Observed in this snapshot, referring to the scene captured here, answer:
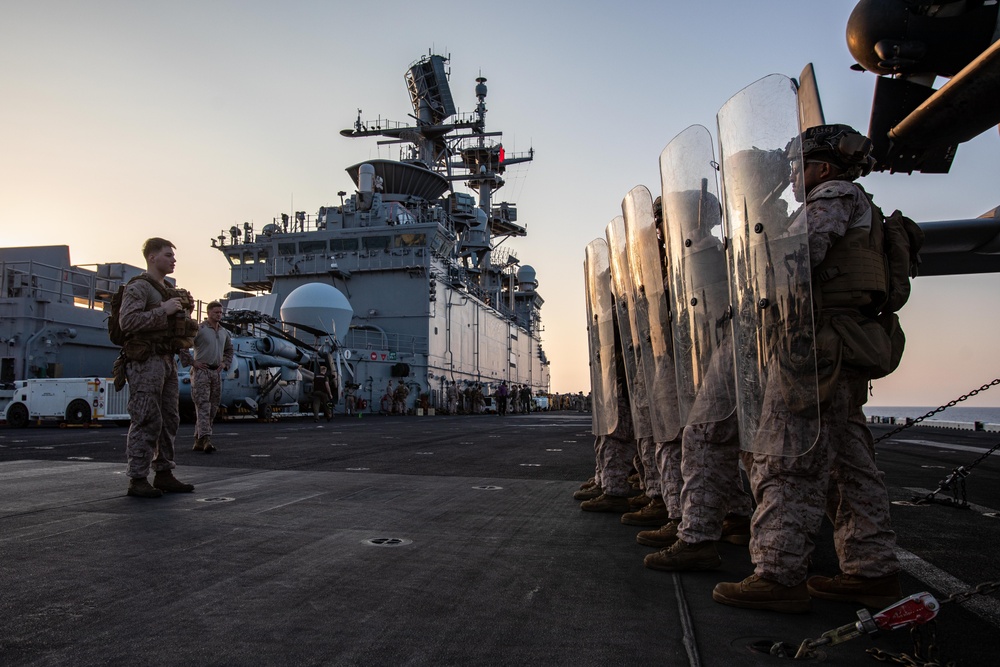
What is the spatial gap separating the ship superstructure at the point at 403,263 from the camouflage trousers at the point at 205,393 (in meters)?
19.0

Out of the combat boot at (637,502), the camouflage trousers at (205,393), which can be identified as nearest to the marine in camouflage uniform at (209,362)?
the camouflage trousers at (205,393)

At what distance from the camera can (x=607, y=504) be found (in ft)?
14.1

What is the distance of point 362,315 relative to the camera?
35.2 m

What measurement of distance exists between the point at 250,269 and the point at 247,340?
21806 millimetres

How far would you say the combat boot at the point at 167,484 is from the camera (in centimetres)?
453

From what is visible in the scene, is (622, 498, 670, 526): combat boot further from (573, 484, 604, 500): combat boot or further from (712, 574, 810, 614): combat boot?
(712, 574, 810, 614): combat boot

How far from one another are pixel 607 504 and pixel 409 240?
105 ft

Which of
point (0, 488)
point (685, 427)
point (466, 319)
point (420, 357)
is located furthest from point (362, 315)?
point (685, 427)

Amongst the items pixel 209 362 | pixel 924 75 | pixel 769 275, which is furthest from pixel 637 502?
pixel 209 362

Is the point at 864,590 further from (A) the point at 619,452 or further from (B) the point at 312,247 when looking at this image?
(B) the point at 312,247

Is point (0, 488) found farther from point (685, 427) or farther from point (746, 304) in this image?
point (746, 304)

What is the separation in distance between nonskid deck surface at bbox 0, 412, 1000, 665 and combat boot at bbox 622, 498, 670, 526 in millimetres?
91

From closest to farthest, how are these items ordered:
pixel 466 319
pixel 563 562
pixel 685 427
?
pixel 563 562, pixel 685 427, pixel 466 319

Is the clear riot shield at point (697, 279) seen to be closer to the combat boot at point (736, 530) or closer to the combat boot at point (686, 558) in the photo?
the combat boot at point (686, 558)
